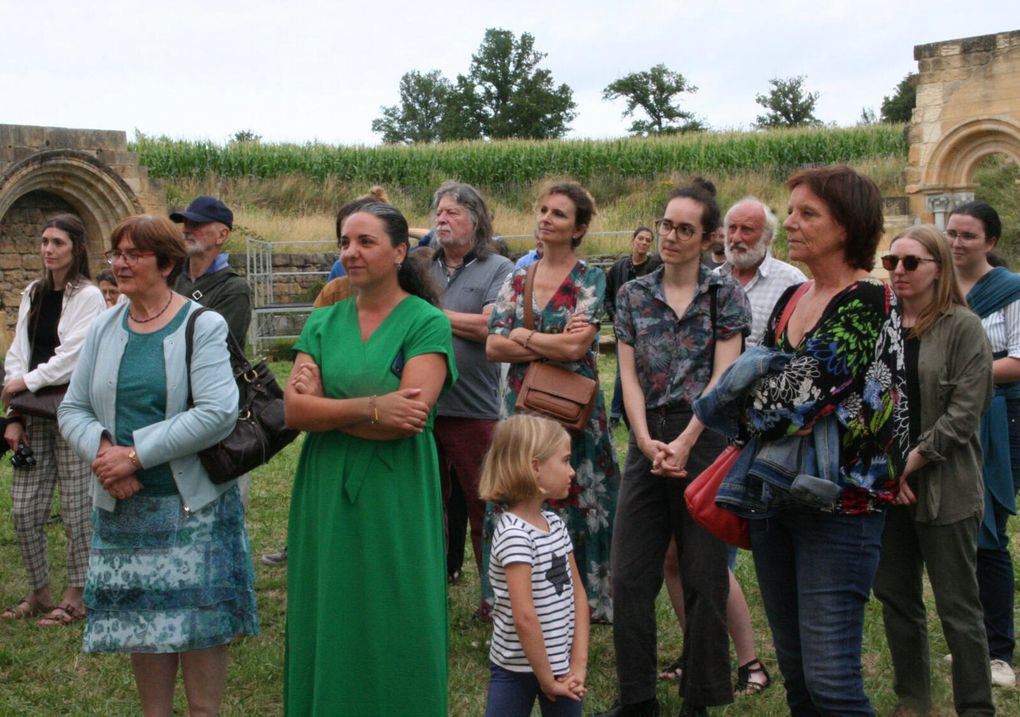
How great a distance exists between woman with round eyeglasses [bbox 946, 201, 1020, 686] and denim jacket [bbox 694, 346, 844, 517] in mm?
1769

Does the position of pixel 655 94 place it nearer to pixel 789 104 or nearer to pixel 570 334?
pixel 789 104

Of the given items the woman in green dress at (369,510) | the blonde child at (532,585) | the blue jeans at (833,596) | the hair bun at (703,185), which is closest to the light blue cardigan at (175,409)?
the woman in green dress at (369,510)

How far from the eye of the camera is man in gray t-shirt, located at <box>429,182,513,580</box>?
5559 millimetres

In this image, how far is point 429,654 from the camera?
3.55 meters

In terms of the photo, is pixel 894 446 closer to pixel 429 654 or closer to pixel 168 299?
pixel 429 654

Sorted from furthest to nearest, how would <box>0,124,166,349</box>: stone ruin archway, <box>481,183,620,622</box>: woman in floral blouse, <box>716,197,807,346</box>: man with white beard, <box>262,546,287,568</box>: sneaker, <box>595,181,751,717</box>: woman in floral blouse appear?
<box>0,124,166,349</box>: stone ruin archway < <box>262,546,287,568</box>: sneaker < <box>716,197,807,346</box>: man with white beard < <box>481,183,620,622</box>: woman in floral blouse < <box>595,181,751,717</box>: woman in floral blouse

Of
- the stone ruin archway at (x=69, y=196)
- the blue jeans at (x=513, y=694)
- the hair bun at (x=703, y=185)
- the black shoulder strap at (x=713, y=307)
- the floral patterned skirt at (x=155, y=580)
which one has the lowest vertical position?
the blue jeans at (x=513, y=694)

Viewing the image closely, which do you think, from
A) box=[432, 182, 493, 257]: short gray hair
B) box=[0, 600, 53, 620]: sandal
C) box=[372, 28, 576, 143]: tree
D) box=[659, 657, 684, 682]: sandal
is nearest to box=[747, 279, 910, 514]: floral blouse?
box=[659, 657, 684, 682]: sandal

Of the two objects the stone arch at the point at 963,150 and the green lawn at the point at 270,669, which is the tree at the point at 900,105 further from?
the green lawn at the point at 270,669

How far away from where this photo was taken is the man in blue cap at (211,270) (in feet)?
16.9

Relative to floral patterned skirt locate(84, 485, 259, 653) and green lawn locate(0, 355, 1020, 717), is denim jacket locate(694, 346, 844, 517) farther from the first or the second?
floral patterned skirt locate(84, 485, 259, 653)

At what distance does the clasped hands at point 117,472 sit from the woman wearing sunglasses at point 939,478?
2812mm

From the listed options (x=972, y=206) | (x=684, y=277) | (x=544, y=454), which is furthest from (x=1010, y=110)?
(x=544, y=454)

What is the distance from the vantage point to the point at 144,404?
12.3 feet
